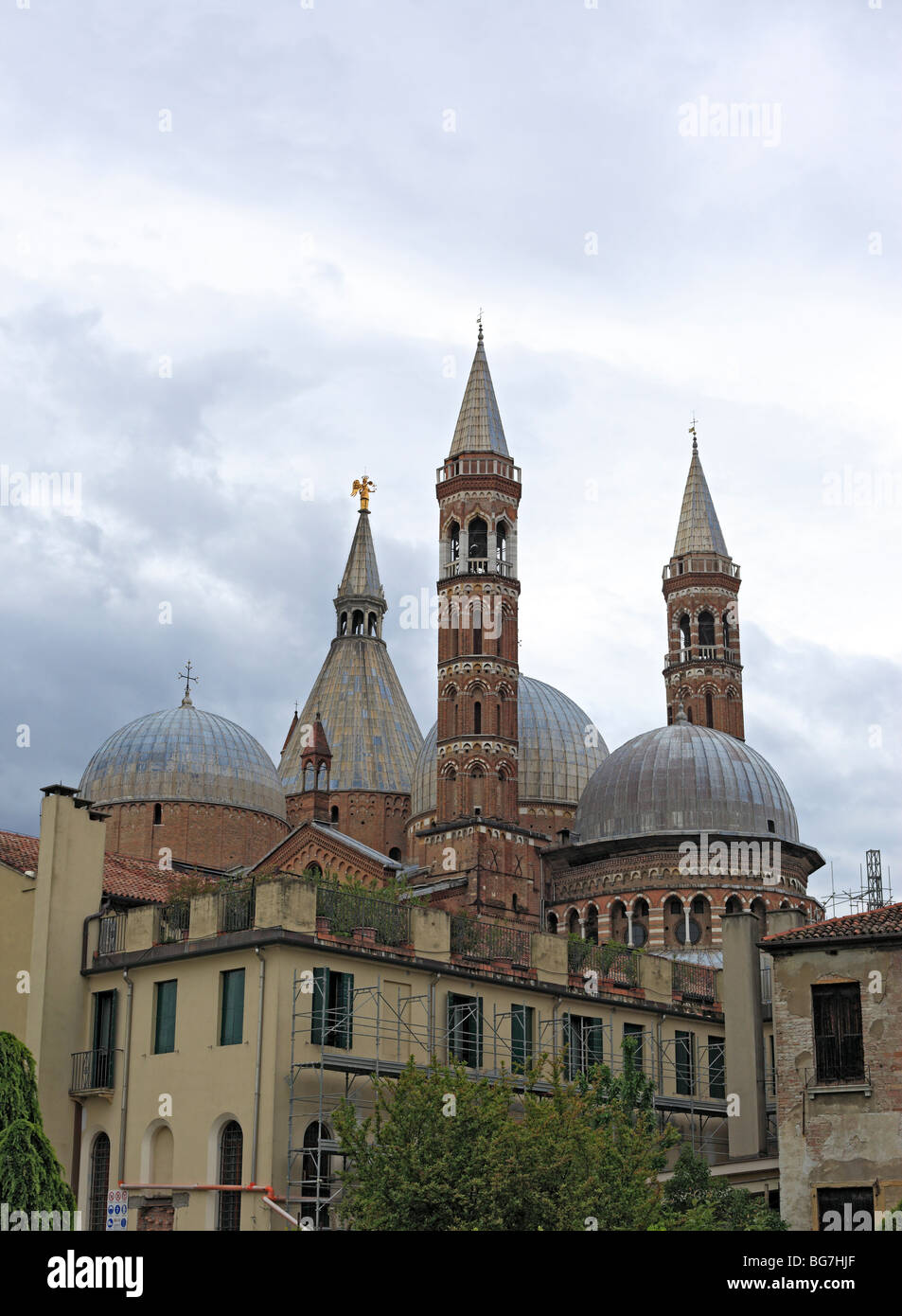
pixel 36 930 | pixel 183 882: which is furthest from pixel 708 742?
pixel 36 930

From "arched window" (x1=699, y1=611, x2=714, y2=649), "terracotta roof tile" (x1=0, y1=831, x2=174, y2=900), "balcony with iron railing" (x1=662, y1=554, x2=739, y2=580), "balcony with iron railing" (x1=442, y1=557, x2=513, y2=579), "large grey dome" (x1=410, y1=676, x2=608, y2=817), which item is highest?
"balcony with iron railing" (x1=662, y1=554, x2=739, y2=580)

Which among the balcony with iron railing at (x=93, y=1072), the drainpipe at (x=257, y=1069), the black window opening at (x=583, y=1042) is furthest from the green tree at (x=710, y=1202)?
the balcony with iron railing at (x=93, y=1072)

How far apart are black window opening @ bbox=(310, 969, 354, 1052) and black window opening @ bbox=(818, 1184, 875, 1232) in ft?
28.1

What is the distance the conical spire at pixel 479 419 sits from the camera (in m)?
67.6

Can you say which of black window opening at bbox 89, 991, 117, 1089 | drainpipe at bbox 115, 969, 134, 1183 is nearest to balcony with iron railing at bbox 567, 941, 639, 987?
drainpipe at bbox 115, 969, 134, 1183

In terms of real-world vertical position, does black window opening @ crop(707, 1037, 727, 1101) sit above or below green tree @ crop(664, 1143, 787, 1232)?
above

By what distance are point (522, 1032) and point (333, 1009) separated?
500 centimetres

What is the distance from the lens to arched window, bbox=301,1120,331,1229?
92.4 ft

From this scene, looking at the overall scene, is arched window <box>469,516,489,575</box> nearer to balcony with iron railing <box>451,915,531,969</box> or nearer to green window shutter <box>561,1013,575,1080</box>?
balcony with iron railing <box>451,915,531,969</box>

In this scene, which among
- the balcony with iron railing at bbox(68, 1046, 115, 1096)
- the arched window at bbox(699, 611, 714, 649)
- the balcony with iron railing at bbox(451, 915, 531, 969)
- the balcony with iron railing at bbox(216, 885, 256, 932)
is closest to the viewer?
the balcony with iron railing at bbox(216, 885, 256, 932)

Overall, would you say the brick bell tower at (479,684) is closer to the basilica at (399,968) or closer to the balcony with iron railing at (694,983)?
the basilica at (399,968)
